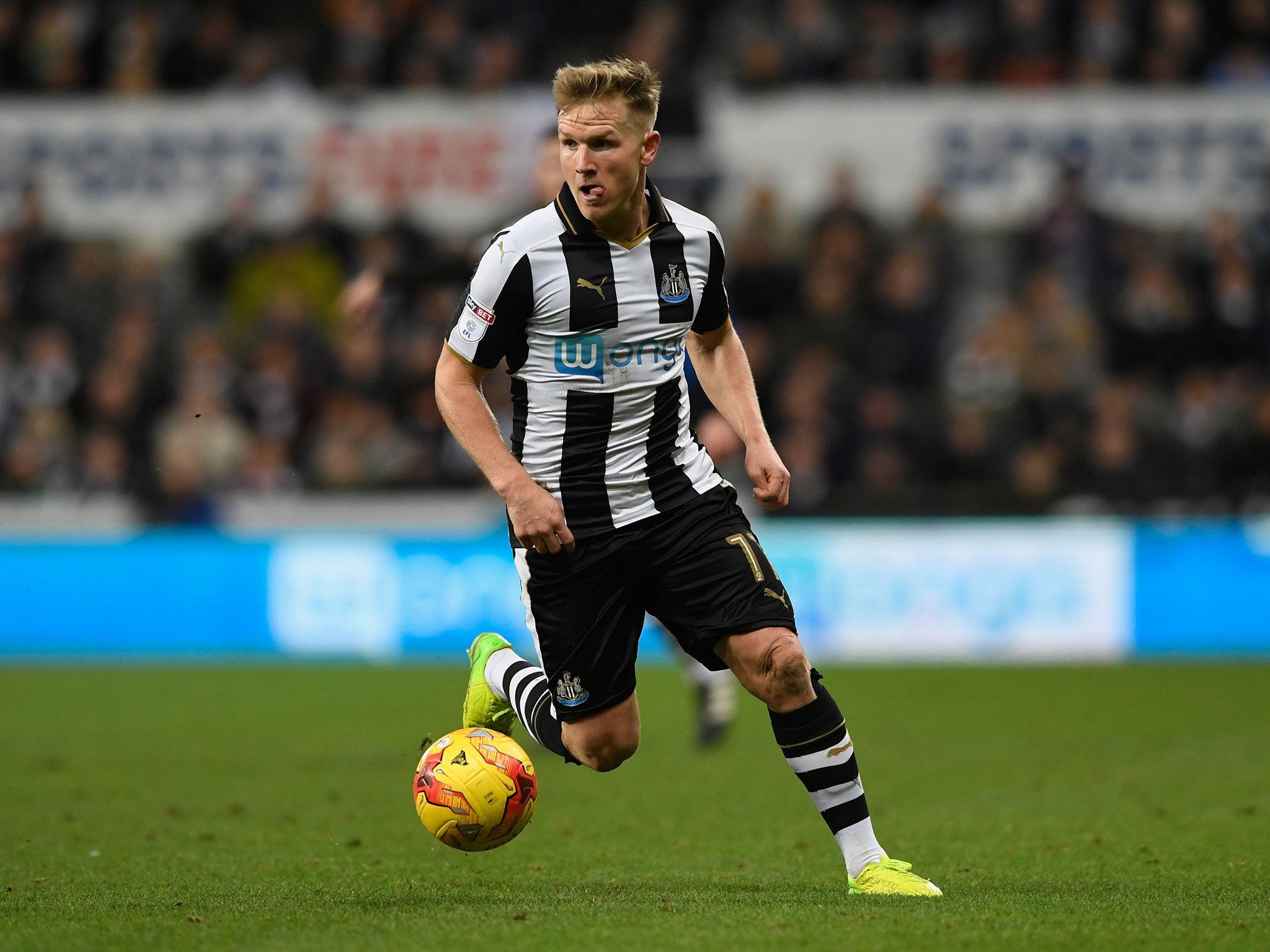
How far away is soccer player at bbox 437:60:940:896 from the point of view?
4.87 m

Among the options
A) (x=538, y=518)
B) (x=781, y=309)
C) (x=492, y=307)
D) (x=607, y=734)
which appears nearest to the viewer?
(x=538, y=518)

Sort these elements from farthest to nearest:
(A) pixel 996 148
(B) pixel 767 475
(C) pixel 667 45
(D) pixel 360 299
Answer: (C) pixel 667 45 < (A) pixel 996 148 < (D) pixel 360 299 < (B) pixel 767 475

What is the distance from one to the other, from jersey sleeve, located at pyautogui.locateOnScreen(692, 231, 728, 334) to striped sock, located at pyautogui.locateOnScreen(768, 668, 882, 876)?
44.8 inches

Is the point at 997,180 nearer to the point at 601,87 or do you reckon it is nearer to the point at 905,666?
the point at 905,666

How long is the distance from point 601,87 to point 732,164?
1104 centimetres

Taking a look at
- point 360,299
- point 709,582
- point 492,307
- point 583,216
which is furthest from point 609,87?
point 360,299

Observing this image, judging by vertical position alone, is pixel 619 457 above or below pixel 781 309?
above

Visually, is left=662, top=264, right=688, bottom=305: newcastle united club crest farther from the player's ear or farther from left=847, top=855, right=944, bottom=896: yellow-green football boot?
left=847, top=855, right=944, bottom=896: yellow-green football boot

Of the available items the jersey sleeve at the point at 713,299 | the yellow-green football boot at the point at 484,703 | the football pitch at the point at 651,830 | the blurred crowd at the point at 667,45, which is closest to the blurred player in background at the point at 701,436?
the football pitch at the point at 651,830

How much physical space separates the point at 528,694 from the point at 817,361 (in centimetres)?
908

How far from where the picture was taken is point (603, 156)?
15.9 feet

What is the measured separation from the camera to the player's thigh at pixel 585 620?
16.8 ft

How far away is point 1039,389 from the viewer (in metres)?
14.4

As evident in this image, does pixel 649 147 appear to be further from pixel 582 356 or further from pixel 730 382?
pixel 730 382
